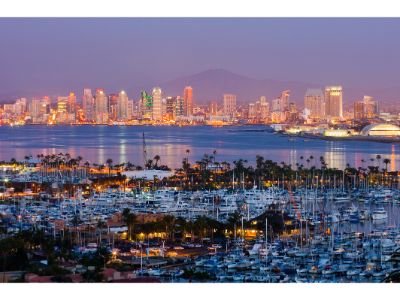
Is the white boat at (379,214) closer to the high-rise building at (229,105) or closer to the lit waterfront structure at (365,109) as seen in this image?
the high-rise building at (229,105)

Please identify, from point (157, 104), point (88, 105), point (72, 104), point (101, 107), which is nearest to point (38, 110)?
point (72, 104)

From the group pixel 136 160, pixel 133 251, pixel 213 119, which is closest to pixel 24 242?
pixel 133 251

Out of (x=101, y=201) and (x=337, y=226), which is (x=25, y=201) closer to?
(x=101, y=201)

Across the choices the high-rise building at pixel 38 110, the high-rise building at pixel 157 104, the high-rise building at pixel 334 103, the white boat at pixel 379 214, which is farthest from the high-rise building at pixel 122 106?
the white boat at pixel 379 214

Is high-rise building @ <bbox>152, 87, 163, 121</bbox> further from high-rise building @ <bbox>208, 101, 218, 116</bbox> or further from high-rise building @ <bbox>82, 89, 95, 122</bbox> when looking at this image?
high-rise building @ <bbox>82, 89, 95, 122</bbox>

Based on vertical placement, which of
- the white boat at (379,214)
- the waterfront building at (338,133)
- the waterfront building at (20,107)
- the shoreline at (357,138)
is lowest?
the white boat at (379,214)

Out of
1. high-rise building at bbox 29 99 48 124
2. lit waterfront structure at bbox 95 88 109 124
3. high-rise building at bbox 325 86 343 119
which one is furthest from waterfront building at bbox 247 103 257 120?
high-rise building at bbox 29 99 48 124

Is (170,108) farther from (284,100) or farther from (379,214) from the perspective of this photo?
(379,214)
